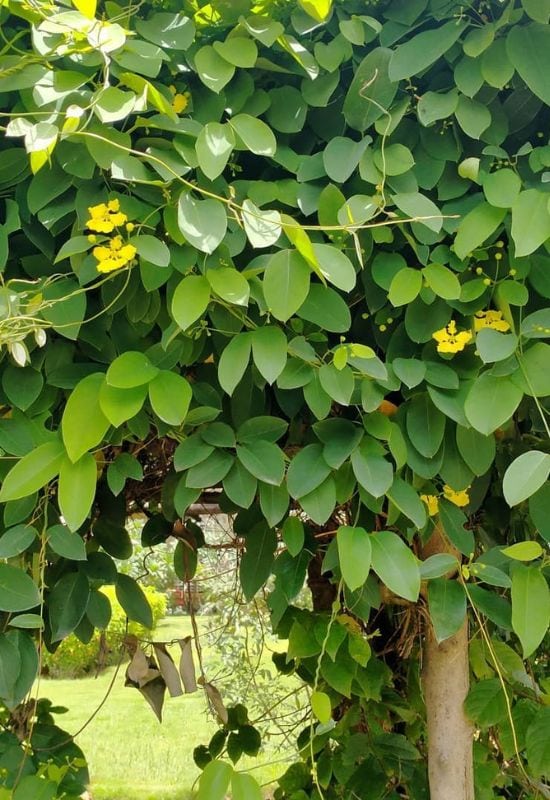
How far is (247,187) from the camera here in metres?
0.76

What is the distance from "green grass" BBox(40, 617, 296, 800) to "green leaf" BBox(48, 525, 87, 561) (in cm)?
248

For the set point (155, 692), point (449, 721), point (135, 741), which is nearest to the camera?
point (449, 721)

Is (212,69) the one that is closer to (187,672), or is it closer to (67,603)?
(67,603)

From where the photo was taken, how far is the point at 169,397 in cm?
69

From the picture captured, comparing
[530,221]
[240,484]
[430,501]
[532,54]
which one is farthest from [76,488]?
[532,54]

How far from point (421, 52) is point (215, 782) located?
0.73m

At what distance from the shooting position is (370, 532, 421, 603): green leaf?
70cm

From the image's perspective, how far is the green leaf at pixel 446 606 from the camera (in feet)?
2.52

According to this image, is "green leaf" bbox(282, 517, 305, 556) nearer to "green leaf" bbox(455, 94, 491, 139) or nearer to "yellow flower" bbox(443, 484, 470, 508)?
"yellow flower" bbox(443, 484, 470, 508)

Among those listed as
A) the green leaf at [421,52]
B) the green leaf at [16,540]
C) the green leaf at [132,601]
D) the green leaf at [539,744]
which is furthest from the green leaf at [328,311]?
the green leaf at [539,744]

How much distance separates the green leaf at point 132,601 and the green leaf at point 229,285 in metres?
0.44

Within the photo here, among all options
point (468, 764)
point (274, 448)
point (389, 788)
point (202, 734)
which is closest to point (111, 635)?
point (202, 734)

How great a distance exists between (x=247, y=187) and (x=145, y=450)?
20.1 inches

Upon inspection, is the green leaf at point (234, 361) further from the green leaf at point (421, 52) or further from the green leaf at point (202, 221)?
the green leaf at point (421, 52)
